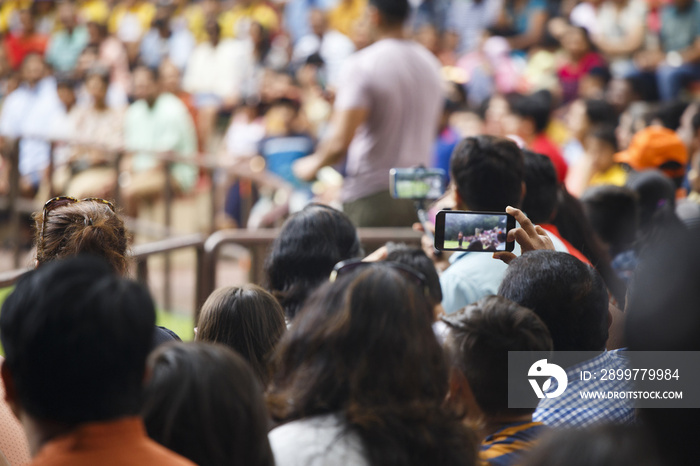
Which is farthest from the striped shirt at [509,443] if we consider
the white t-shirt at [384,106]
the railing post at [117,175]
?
the railing post at [117,175]

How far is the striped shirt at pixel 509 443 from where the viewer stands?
1.95 m

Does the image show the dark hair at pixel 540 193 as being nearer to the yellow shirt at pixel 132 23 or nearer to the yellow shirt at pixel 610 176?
the yellow shirt at pixel 610 176

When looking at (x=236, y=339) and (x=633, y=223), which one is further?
(x=633, y=223)

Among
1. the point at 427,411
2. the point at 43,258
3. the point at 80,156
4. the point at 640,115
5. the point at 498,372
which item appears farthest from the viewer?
the point at 80,156

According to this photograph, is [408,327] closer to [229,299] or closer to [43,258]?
[229,299]

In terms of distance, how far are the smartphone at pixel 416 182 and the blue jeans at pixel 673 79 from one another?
18.1 ft

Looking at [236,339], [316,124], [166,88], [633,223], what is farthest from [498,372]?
[166,88]

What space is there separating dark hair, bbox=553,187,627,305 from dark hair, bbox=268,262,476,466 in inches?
68.8

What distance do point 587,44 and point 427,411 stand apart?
319 inches

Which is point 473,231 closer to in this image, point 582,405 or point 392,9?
point 582,405

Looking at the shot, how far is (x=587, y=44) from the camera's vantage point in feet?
30.0

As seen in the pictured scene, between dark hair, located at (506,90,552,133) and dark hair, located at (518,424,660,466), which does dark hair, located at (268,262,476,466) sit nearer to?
dark hair, located at (518,424,660,466)

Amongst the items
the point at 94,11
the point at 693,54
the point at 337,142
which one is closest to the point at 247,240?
the point at 337,142

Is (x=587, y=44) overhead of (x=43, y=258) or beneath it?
overhead
